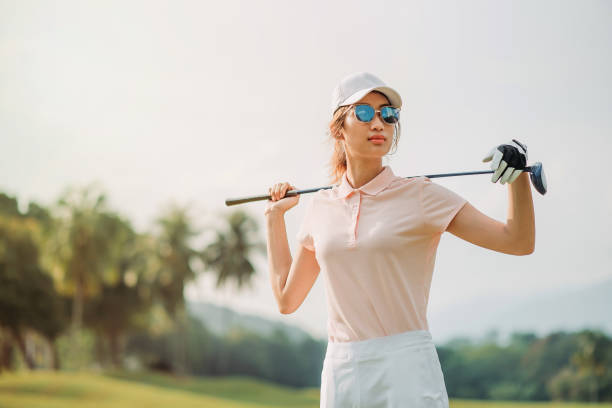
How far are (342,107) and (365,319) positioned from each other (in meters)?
0.73

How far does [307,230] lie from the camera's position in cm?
258

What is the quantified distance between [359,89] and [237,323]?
48669 millimetres

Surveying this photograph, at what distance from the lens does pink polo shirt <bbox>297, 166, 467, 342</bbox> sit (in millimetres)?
2223

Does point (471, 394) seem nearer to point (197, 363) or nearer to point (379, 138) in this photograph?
point (197, 363)

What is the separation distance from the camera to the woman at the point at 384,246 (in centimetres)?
214

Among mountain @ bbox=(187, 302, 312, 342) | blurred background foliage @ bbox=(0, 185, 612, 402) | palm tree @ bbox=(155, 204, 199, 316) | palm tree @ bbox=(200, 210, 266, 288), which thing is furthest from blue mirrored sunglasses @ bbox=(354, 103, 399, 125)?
mountain @ bbox=(187, 302, 312, 342)

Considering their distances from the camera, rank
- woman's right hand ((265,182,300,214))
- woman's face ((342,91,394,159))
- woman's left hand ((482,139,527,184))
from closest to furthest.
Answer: woman's left hand ((482,139,527,184))
woman's face ((342,91,394,159))
woman's right hand ((265,182,300,214))

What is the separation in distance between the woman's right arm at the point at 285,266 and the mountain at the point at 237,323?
41.5 meters

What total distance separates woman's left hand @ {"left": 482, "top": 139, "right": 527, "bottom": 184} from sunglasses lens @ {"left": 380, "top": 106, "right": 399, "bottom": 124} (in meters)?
0.45

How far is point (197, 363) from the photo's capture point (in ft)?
153

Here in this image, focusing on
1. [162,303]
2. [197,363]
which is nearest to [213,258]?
[162,303]

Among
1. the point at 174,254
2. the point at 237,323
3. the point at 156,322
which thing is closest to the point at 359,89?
the point at 174,254

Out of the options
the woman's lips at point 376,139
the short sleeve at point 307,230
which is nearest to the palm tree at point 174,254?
the short sleeve at point 307,230

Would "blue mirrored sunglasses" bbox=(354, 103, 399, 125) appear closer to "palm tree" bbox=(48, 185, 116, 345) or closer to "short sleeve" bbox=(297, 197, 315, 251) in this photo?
"short sleeve" bbox=(297, 197, 315, 251)
